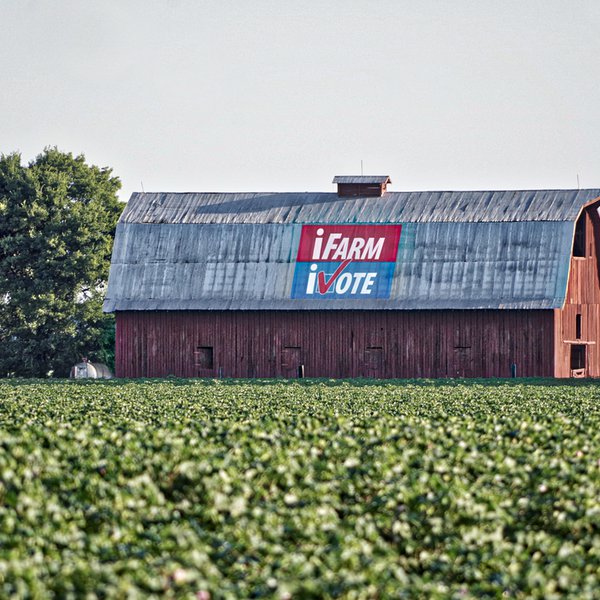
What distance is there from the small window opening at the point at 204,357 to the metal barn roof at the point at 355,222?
5.83 feet

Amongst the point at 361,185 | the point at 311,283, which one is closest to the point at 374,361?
the point at 311,283

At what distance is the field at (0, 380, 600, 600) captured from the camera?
1086 centimetres

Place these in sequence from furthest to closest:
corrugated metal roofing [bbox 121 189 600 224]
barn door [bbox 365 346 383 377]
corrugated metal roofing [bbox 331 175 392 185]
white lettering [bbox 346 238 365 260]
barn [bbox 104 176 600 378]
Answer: corrugated metal roofing [bbox 331 175 392 185]
corrugated metal roofing [bbox 121 189 600 224]
white lettering [bbox 346 238 365 260]
barn door [bbox 365 346 383 377]
barn [bbox 104 176 600 378]

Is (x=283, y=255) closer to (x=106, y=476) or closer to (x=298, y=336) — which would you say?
(x=298, y=336)

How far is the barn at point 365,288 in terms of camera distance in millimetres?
54094

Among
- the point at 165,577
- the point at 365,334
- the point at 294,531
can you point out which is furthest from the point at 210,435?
the point at 365,334

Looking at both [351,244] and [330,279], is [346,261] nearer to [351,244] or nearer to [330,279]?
[351,244]

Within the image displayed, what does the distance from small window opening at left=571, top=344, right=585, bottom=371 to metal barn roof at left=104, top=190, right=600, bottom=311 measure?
166 inches

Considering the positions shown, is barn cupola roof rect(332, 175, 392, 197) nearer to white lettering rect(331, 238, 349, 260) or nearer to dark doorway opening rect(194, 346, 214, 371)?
white lettering rect(331, 238, 349, 260)

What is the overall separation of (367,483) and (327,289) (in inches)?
1575

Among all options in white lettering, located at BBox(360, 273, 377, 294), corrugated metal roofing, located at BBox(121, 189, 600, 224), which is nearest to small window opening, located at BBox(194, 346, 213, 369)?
corrugated metal roofing, located at BBox(121, 189, 600, 224)

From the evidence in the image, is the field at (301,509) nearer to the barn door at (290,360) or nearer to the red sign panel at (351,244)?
the barn door at (290,360)

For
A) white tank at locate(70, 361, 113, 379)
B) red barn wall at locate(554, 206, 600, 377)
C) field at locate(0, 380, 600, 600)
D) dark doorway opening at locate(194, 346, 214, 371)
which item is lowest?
field at locate(0, 380, 600, 600)

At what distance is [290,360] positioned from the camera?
54.8 m
